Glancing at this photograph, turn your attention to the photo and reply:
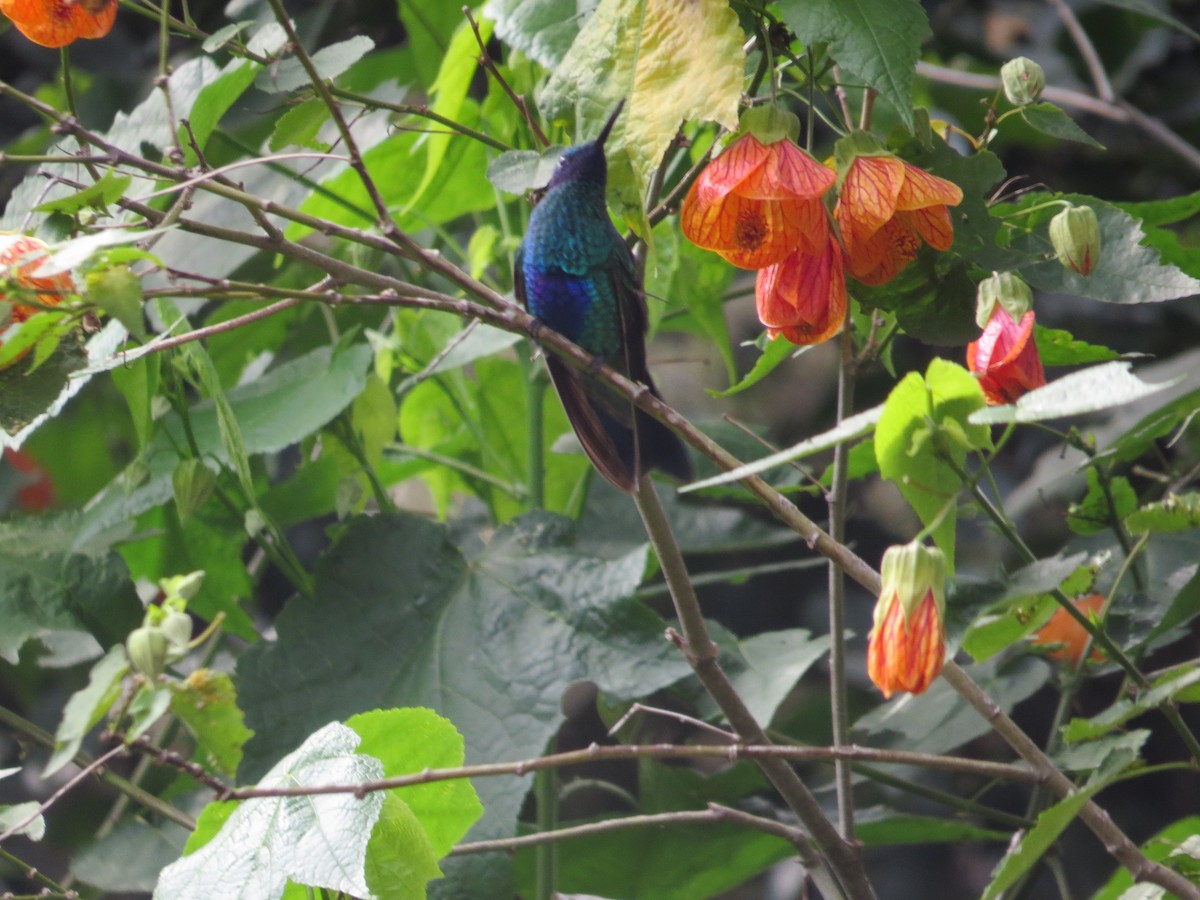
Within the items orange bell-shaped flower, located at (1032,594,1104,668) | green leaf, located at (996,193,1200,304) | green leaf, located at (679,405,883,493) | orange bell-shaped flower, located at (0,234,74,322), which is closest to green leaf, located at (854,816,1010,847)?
orange bell-shaped flower, located at (1032,594,1104,668)

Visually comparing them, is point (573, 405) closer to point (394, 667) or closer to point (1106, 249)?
point (394, 667)

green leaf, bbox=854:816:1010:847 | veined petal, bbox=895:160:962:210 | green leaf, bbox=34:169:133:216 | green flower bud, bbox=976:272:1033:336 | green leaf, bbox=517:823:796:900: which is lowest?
green leaf, bbox=854:816:1010:847

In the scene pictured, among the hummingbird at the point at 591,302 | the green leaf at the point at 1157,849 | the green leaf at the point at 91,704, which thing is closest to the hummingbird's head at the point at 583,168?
the hummingbird at the point at 591,302

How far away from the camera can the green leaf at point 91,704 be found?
0.61 meters

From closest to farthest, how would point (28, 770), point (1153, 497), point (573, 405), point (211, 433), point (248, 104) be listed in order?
point (573, 405)
point (211, 433)
point (1153, 497)
point (248, 104)
point (28, 770)

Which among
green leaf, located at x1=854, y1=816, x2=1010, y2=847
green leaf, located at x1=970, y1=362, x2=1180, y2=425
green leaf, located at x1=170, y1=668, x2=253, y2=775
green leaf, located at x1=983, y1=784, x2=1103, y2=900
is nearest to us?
green leaf, located at x1=970, y1=362, x2=1180, y2=425

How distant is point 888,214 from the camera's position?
561 mm

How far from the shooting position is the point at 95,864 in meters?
0.88

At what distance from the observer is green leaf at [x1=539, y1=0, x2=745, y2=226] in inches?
21.6

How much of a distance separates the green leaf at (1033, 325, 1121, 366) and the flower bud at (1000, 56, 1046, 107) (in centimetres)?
12

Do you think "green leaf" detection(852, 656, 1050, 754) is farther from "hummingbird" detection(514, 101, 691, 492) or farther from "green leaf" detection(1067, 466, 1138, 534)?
"hummingbird" detection(514, 101, 691, 492)

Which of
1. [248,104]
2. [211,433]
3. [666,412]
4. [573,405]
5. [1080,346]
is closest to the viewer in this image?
[666,412]

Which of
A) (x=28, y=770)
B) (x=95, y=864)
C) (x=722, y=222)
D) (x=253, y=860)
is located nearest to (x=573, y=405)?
(x=722, y=222)

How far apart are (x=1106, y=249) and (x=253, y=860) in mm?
520
